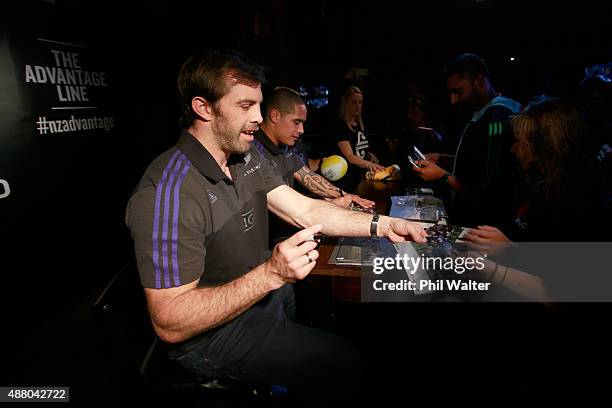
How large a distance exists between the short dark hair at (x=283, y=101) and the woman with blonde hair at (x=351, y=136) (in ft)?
4.63

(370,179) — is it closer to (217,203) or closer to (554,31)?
(217,203)

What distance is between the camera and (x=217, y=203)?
1.60m

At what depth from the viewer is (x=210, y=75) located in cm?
169

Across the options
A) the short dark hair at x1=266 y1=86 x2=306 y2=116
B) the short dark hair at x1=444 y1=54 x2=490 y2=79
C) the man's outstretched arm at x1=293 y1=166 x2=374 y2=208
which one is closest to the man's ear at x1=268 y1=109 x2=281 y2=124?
the short dark hair at x1=266 y1=86 x2=306 y2=116

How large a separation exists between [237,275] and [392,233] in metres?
0.97

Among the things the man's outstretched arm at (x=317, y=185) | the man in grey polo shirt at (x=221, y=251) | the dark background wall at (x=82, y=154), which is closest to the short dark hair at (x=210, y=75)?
the man in grey polo shirt at (x=221, y=251)

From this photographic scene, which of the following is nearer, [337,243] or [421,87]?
[337,243]

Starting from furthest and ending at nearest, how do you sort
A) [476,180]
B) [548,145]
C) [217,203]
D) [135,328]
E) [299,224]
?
[476,180] → [299,224] → [548,145] → [217,203] → [135,328]

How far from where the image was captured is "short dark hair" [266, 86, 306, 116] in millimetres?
3244

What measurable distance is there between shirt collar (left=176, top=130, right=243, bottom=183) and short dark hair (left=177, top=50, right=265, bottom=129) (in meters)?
0.16

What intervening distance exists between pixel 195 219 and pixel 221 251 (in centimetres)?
22

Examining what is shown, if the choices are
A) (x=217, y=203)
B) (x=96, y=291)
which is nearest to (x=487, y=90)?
(x=217, y=203)

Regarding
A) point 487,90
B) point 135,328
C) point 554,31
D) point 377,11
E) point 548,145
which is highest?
point 377,11

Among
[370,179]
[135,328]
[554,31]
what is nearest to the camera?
[135,328]
